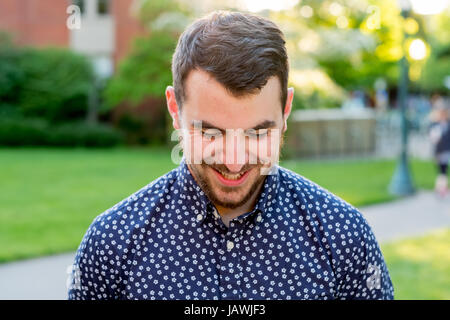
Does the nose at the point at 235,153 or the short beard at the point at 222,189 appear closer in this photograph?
the nose at the point at 235,153

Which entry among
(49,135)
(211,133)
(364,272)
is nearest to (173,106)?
(211,133)

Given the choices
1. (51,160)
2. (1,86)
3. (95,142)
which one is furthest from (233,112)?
(1,86)

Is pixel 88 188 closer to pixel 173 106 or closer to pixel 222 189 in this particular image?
pixel 173 106

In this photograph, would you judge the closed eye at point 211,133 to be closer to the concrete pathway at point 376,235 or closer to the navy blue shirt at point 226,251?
the navy blue shirt at point 226,251

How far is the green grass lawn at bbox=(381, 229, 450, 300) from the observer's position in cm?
594

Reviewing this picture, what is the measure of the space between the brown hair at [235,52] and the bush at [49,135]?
20771mm

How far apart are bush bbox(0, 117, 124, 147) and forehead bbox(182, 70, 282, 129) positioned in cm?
2081

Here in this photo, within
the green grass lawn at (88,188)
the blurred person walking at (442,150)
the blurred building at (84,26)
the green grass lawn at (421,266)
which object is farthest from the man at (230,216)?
the blurred building at (84,26)

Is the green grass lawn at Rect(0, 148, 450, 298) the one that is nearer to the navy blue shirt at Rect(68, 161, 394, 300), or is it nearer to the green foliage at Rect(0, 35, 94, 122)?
the green foliage at Rect(0, 35, 94, 122)

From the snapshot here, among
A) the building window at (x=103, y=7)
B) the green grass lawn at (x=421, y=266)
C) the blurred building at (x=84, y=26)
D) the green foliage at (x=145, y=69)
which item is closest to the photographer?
the green grass lawn at (x=421, y=266)

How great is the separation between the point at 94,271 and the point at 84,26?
25.6 meters

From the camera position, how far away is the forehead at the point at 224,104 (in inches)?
68.6

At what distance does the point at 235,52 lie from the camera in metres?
1.73

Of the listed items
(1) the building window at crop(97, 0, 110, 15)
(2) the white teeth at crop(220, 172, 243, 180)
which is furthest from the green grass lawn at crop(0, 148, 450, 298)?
(1) the building window at crop(97, 0, 110, 15)
